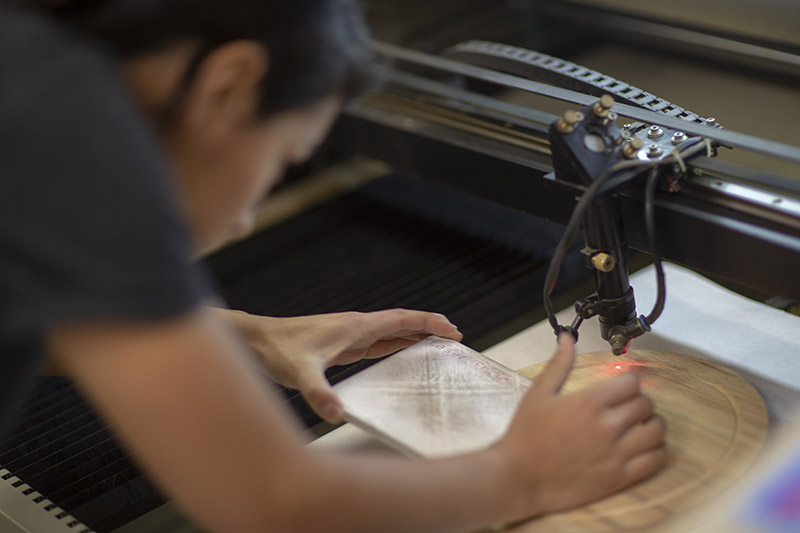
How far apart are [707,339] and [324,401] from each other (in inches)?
21.8

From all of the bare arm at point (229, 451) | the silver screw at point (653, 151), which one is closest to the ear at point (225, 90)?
the bare arm at point (229, 451)

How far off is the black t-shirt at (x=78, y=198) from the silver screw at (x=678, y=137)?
758 mm

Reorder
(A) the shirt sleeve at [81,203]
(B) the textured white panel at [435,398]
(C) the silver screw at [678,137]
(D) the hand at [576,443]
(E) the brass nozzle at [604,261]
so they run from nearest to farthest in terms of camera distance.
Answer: (A) the shirt sleeve at [81,203]
(D) the hand at [576,443]
(B) the textured white panel at [435,398]
(E) the brass nozzle at [604,261]
(C) the silver screw at [678,137]

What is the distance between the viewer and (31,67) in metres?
0.58

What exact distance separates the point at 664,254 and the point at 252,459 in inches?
27.5

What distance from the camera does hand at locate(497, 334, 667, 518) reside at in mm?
786

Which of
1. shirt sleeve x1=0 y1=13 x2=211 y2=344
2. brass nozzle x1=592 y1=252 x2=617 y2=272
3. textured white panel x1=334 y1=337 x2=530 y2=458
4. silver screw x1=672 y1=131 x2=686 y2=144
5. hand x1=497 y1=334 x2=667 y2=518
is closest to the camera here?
shirt sleeve x1=0 y1=13 x2=211 y2=344

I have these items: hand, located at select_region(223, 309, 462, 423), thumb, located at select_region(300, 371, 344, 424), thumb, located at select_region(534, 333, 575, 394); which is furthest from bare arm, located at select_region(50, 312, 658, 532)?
hand, located at select_region(223, 309, 462, 423)

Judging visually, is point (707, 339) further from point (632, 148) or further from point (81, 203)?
point (81, 203)

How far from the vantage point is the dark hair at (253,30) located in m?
0.63

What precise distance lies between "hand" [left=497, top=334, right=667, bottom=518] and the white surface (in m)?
0.26

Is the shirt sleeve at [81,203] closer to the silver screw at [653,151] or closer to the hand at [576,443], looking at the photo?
the hand at [576,443]

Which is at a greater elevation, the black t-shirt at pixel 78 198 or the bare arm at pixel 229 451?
the black t-shirt at pixel 78 198

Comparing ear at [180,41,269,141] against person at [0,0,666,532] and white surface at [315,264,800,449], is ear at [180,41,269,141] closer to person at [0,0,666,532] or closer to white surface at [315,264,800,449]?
person at [0,0,666,532]
